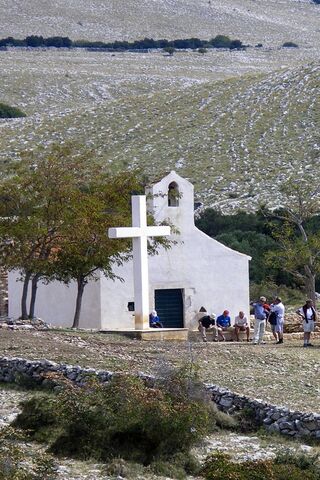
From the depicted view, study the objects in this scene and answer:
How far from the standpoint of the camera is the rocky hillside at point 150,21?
15612 cm

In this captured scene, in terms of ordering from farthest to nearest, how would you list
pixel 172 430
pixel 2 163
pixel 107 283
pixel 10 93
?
pixel 10 93
pixel 2 163
pixel 107 283
pixel 172 430

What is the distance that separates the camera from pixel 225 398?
2148 cm

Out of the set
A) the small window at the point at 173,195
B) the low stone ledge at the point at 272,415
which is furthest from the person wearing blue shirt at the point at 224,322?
the low stone ledge at the point at 272,415

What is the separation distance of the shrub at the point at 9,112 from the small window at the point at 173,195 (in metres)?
62.5

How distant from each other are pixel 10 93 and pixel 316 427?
92.7 m

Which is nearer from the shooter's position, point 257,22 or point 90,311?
point 90,311

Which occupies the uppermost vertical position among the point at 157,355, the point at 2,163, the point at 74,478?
the point at 2,163

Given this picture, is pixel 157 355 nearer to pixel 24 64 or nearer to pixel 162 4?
pixel 24 64

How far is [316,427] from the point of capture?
20.2m

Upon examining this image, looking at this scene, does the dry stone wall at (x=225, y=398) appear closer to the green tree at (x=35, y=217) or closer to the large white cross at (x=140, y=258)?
the large white cross at (x=140, y=258)

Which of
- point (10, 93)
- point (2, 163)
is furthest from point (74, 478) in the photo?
point (10, 93)

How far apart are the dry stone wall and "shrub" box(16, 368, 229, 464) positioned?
149 cm

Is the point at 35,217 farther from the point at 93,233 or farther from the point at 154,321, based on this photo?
the point at 154,321

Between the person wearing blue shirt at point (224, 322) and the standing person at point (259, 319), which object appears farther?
the person wearing blue shirt at point (224, 322)
